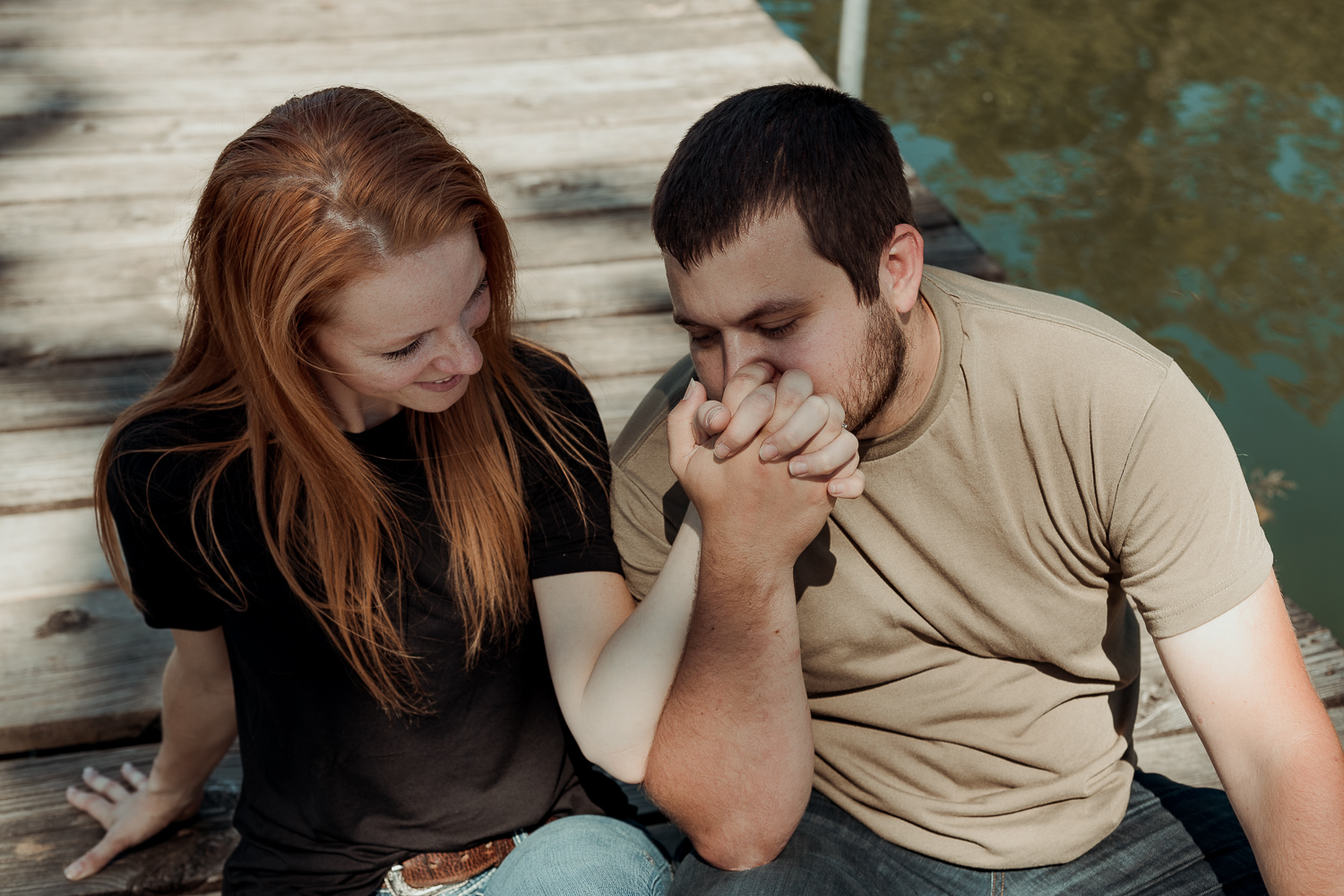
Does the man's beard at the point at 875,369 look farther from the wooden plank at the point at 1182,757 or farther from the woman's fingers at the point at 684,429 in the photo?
the wooden plank at the point at 1182,757

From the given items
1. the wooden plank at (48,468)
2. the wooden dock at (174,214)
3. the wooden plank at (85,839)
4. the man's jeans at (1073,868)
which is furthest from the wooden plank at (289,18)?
the man's jeans at (1073,868)

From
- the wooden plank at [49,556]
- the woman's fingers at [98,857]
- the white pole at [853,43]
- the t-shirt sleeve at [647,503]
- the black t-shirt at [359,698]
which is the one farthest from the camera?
the white pole at [853,43]

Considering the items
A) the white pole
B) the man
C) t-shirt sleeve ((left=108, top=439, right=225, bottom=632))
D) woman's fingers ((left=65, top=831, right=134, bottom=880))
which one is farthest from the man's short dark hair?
the white pole

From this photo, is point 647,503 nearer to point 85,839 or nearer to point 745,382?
point 745,382

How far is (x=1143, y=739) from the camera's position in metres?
2.14

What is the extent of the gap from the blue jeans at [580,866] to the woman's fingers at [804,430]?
0.64 meters

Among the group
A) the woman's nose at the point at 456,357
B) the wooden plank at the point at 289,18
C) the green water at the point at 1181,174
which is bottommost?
the green water at the point at 1181,174

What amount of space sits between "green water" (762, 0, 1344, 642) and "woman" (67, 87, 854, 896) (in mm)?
2570

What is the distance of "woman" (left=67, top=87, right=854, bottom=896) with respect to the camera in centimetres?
151

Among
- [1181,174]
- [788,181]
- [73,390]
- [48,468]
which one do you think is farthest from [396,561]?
[1181,174]

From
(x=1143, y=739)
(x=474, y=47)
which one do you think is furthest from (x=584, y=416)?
(x=474, y=47)

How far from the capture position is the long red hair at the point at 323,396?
144cm

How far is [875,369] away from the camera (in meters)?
1.58

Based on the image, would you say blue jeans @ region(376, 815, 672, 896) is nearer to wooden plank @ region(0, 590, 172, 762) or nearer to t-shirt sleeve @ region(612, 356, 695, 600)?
t-shirt sleeve @ region(612, 356, 695, 600)
